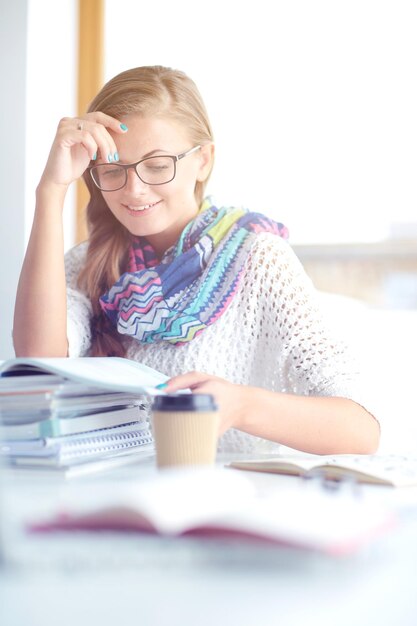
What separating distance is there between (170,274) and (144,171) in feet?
0.70

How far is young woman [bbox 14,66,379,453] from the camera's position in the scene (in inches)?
62.0

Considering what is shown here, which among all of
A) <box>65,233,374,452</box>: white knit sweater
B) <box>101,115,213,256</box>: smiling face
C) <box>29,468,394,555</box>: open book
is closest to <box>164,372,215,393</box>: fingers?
<box>29,468,394,555</box>: open book

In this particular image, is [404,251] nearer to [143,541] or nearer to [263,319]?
[263,319]

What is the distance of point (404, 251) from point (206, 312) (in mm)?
1751

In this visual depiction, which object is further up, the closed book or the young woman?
the young woman

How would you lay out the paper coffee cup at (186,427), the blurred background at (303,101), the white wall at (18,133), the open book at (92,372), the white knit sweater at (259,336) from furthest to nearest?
1. the blurred background at (303,101)
2. the white wall at (18,133)
3. the white knit sweater at (259,336)
4. the open book at (92,372)
5. the paper coffee cup at (186,427)

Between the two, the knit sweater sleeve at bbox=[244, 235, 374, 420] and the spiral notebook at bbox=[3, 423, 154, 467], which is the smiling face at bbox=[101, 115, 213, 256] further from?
the spiral notebook at bbox=[3, 423, 154, 467]

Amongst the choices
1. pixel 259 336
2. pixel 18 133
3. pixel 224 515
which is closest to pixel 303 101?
pixel 18 133

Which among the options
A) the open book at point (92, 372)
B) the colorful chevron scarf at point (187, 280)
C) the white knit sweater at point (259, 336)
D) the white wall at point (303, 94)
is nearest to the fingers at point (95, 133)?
the colorful chevron scarf at point (187, 280)

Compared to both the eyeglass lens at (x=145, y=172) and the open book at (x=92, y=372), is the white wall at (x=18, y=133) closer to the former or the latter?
the eyeglass lens at (x=145, y=172)

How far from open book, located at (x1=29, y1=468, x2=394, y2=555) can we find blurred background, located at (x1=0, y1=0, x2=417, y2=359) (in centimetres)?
244

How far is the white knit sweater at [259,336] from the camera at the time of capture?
5.07 ft

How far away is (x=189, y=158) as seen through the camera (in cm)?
169

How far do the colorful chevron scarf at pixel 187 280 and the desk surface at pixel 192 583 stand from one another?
3.15ft
